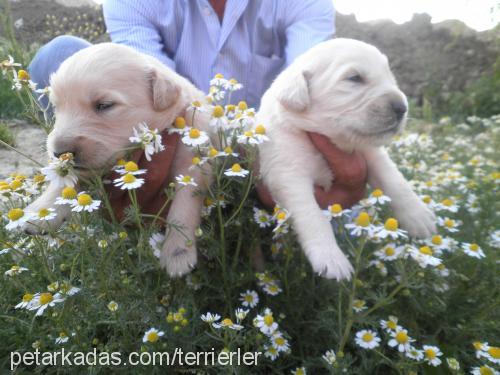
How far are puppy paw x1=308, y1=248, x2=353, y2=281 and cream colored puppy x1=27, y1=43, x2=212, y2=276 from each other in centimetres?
48

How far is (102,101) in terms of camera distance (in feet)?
5.18

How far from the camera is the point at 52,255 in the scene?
1.61m

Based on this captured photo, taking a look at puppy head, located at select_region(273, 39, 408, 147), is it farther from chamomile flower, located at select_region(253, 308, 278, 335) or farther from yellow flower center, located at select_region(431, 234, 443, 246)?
chamomile flower, located at select_region(253, 308, 278, 335)

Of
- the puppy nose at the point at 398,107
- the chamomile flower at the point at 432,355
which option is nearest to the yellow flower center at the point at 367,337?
the chamomile flower at the point at 432,355

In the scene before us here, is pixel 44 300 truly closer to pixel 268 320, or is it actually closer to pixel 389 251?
pixel 268 320

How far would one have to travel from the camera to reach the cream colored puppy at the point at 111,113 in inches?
59.7

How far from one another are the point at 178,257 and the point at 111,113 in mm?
633

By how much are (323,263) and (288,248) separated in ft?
0.73

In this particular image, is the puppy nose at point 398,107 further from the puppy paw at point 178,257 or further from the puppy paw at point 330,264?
the puppy paw at point 178,257

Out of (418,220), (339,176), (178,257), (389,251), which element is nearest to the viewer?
(178,257)

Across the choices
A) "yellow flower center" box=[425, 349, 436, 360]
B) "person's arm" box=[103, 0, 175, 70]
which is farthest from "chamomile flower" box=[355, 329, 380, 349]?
"person's arm" box=[103, 0, 175, 70]

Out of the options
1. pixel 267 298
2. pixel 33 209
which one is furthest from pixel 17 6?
pixel 267 298

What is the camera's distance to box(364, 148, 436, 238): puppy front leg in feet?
5.98

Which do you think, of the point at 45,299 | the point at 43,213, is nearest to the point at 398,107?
the point at 43,213
